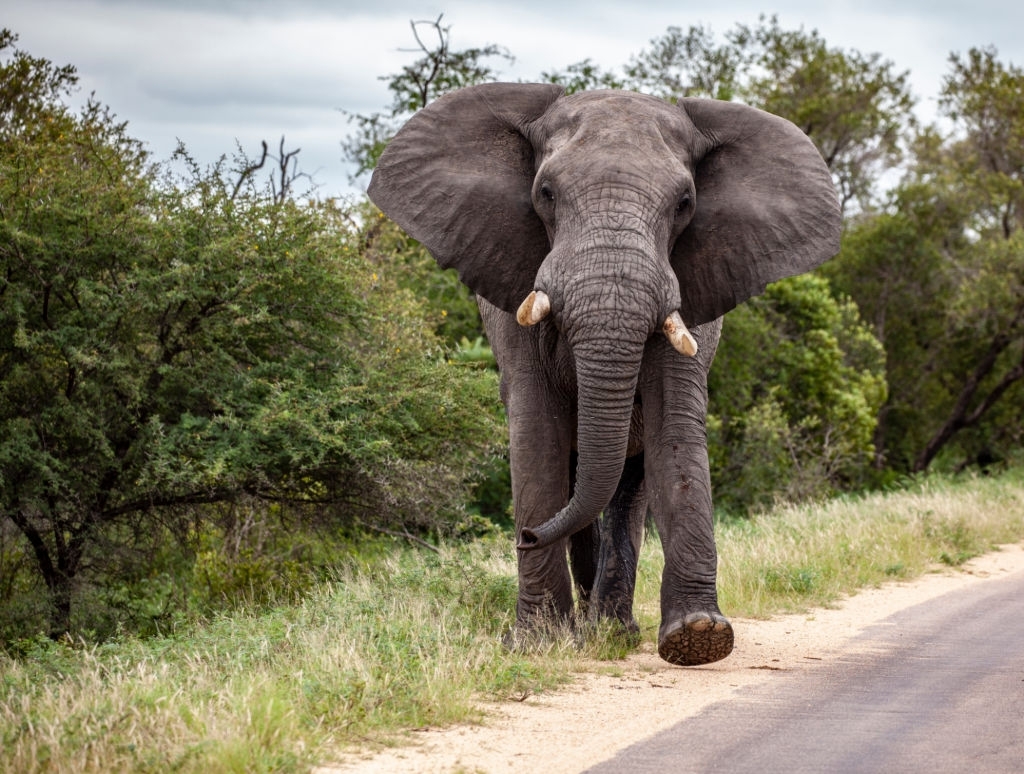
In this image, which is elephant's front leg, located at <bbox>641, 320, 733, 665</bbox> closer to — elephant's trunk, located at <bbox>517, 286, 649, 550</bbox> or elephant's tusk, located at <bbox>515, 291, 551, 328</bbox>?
elephant's trunk, located at <bbox>517, 286, 649, 550</bbox>

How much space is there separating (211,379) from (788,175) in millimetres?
6312

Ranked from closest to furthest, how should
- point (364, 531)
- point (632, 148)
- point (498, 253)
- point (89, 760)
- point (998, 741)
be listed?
1. point (89, 760)
2. point (998, 741)
3. point (632, 148)
4. point (498, 253)
5. point (364, 531)

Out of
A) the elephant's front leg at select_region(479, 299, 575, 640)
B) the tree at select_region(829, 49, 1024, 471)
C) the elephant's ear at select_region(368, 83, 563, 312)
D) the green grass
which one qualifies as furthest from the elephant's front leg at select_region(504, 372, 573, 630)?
the tree at select_region(829, 49, 1024, 471)

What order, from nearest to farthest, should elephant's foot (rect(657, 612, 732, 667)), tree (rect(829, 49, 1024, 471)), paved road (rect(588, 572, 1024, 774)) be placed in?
1. paved road (rect(588, 572, 1024, 774))
2. elephant's foot (rect(657, 612, 732, 667))
3. tree (rect(829, 49, 1024, 471))

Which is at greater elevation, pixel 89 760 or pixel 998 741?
pixel 89 760

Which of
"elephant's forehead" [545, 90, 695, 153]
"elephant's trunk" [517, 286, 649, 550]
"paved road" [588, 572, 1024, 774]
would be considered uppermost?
"elephant's forehead" [545, 90, 695, 153]

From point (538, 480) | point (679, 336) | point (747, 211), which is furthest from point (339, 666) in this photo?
point (747, 211)

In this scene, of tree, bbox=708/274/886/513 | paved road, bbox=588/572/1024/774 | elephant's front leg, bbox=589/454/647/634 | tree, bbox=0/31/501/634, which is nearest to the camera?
paved road, bbox=588/572/1024/774

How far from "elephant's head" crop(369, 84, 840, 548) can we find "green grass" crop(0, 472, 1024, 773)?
890 mm

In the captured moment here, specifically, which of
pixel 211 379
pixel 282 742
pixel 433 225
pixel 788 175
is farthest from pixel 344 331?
pixel 282 742

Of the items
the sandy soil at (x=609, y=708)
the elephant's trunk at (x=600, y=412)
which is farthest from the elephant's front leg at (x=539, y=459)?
the sandy soil at (x=609, y=708)

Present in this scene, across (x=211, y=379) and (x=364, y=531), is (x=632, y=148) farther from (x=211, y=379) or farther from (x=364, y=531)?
(x=364, y=531)

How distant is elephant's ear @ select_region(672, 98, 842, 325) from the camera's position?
739 cm

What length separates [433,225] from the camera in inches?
303
